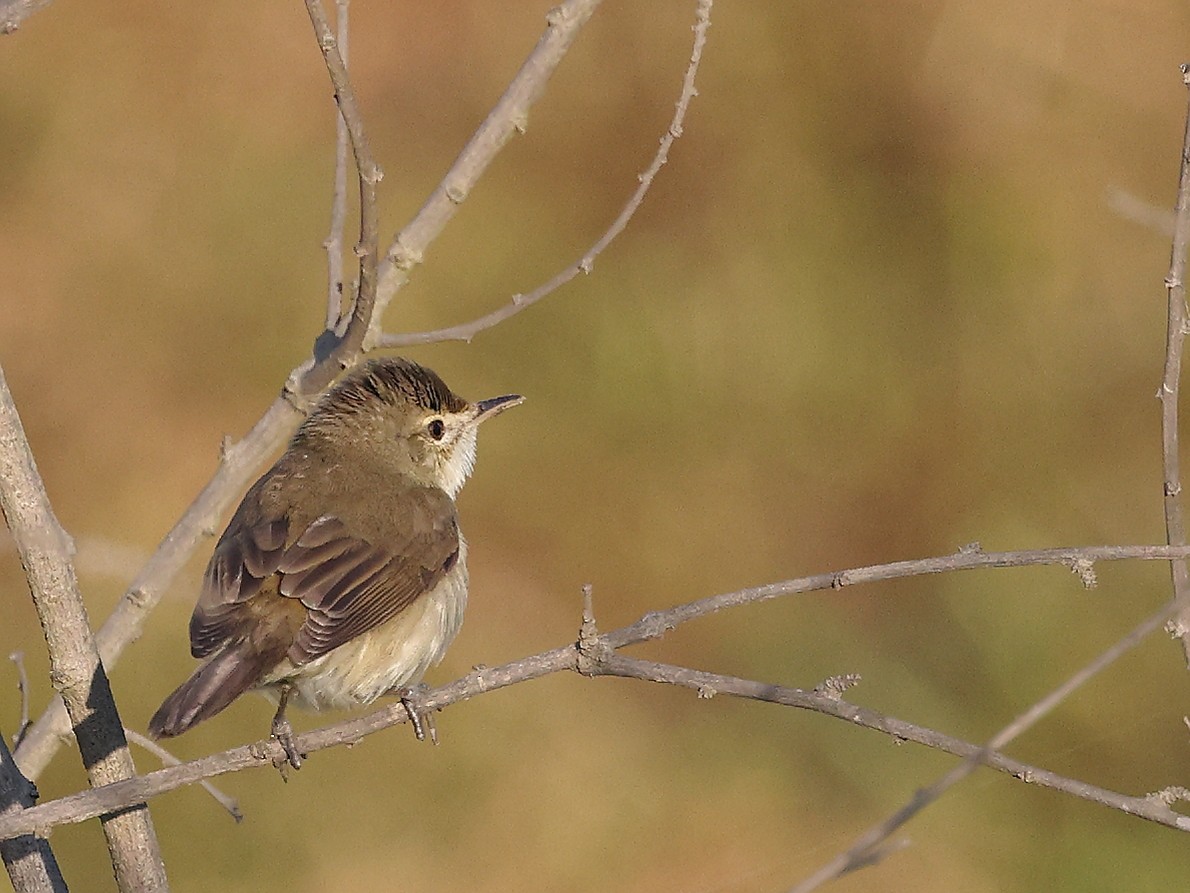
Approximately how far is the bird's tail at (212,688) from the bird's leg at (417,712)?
1.29 feet

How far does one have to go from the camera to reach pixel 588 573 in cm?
797

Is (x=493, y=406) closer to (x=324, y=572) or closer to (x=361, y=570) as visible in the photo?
(x=361, y=570)

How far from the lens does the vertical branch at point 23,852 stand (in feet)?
11.3

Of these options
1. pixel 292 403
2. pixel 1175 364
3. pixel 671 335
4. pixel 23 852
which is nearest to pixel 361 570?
pixel 292 403

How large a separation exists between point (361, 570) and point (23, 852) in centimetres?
128

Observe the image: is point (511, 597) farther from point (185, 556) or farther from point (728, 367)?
point (185, 556)

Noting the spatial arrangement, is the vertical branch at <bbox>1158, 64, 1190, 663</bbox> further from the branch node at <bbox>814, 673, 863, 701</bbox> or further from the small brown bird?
the small brown bird

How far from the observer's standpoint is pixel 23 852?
11.4 feet

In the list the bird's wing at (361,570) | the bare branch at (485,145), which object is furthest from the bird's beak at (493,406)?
the bare branch at (485,145)


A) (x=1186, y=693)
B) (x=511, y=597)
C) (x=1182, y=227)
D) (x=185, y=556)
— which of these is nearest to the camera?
(x=1182, y=227)

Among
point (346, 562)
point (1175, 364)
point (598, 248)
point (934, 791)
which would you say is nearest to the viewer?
point (934, 791)

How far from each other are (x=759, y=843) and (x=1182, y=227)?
4.63 meters

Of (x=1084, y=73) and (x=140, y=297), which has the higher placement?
(x=1084, y=73)

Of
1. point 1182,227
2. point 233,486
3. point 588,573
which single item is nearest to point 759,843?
point 588,573
